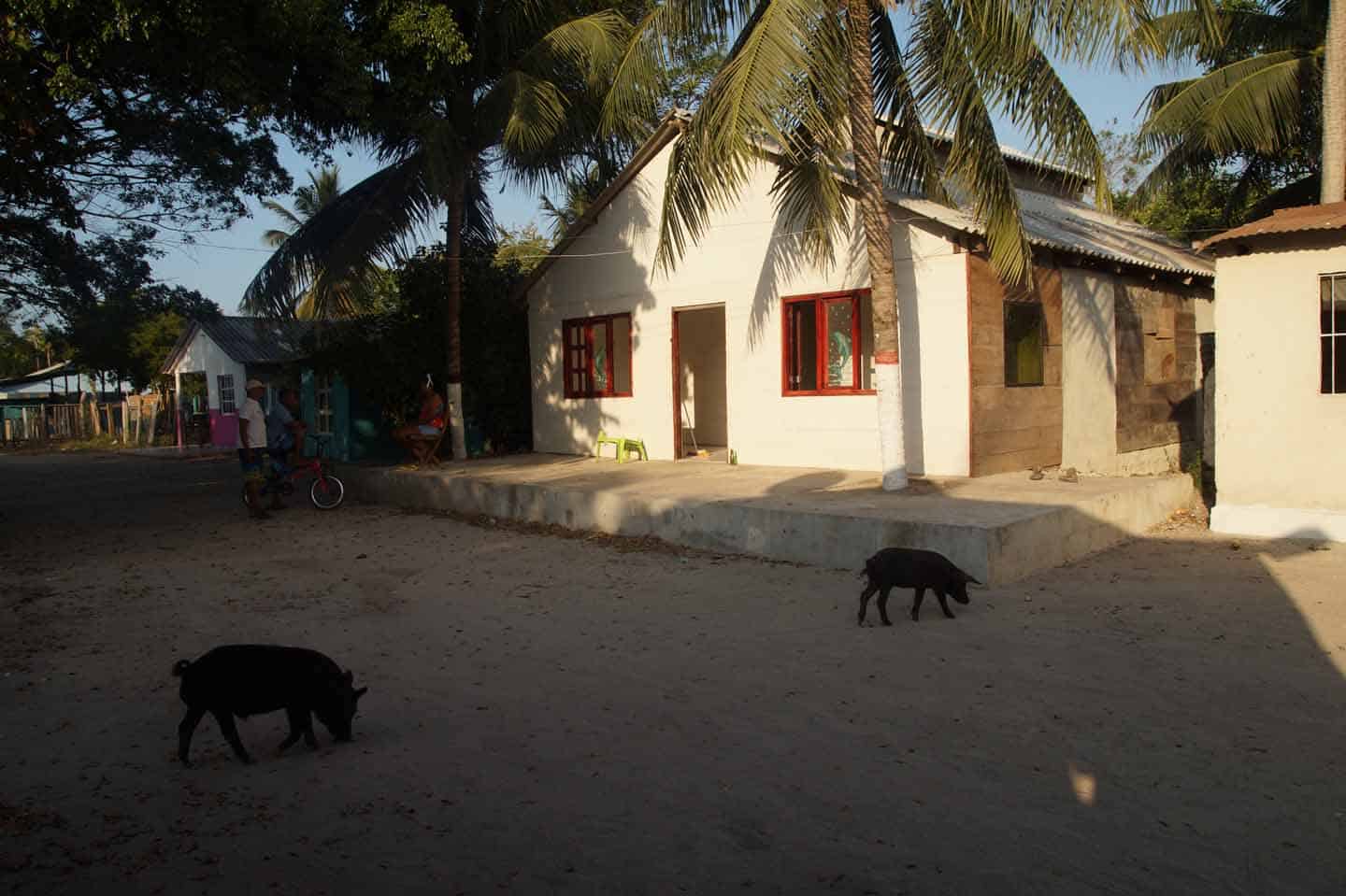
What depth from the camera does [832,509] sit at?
9.06 m

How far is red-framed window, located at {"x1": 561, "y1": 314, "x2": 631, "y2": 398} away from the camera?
1522 centimetres

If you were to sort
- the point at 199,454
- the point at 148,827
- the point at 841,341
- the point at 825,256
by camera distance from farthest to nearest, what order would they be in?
the point at 199,454, the point at 841,341, the point at 825,256, the point at 148,827

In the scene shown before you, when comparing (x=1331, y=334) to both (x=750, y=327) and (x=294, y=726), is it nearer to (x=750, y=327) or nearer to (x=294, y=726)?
(x=750, y=327)

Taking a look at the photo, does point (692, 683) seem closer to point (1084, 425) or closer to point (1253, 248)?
point (1253, 248)

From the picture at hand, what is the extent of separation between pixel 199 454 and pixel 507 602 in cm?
2178

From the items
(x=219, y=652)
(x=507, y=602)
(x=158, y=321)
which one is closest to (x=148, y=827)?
(x=219, y=652)

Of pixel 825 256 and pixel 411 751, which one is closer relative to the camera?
pixel 411 751

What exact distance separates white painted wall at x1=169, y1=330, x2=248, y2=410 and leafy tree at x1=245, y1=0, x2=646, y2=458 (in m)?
16.6

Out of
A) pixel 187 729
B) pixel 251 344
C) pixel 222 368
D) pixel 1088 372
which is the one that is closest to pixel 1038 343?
pixel 1088 372

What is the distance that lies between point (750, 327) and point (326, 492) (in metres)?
6.39

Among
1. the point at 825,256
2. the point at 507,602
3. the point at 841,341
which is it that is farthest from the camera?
the point at 841,341

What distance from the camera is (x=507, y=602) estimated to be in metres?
7.84

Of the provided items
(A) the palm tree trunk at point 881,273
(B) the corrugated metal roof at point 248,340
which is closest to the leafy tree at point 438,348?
(A) the palm tree trunk at point 881,273

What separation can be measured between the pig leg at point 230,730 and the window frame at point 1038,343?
370 inches
